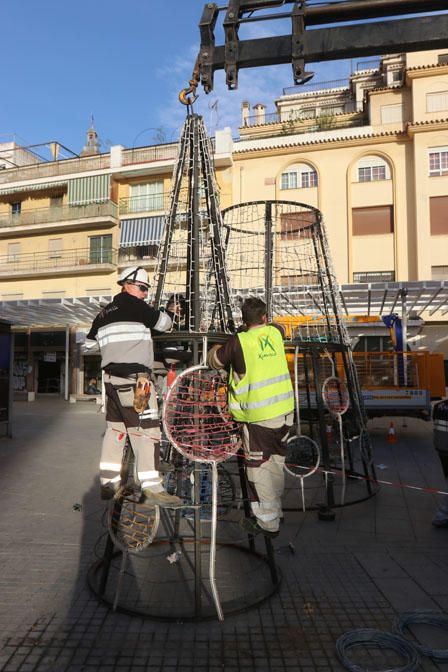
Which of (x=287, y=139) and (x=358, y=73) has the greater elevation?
(x=358, y=73)

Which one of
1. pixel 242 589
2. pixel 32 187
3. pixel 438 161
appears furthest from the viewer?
pixel 32 187

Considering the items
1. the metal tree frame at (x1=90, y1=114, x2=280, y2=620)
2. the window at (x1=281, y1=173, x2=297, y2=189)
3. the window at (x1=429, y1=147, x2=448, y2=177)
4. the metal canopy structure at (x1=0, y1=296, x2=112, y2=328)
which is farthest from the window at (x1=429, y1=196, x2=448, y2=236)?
the metal tree frame at (x1=90, y1=114, x2=280, y2=620)

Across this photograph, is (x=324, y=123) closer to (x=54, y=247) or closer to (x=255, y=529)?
(x=54, y=247)

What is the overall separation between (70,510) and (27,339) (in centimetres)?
2521

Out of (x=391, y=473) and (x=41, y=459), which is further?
(x=41, y=459)

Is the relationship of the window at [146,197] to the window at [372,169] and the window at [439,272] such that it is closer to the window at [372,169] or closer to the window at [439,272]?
the window at [372,169]

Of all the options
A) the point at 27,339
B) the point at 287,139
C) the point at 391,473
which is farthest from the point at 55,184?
the point at 391,473

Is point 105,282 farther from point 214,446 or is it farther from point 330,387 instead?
point 214,446

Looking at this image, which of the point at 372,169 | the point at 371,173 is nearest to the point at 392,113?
the point at 372,169

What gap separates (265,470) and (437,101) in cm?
2625

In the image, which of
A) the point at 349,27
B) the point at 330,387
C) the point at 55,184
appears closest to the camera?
the point at 349,27

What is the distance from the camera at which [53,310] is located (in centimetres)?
2198

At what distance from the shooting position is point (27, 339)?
29.2 metres

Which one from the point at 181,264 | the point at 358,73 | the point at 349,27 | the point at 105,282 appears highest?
the point at 358,73
